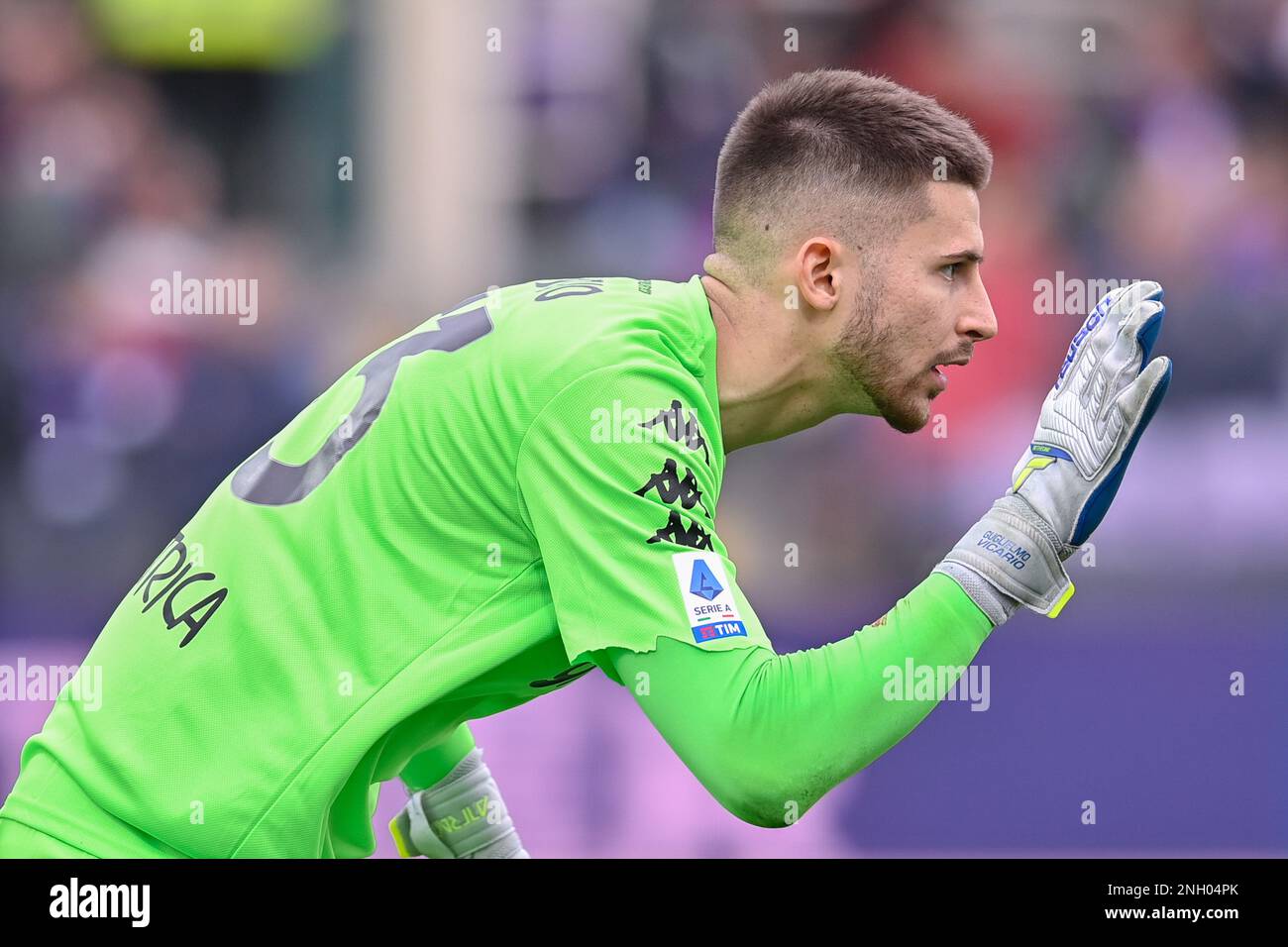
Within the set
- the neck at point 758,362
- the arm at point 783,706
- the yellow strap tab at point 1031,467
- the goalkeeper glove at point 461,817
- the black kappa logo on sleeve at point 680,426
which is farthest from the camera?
the goalkeeper glove at point 461,817

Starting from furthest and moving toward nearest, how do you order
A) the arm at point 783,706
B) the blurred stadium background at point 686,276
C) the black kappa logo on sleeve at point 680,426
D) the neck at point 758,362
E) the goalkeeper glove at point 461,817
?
1. the blurred stadium background at point 686,276
2. the goalkeeper glove at point 461,817
3. the neck at point 758,362
4. the black kappa logo on sleeve at point 680,426
5. the arm at point 783,706

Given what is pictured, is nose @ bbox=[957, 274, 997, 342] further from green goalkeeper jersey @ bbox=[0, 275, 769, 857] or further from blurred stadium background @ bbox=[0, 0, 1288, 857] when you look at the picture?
blurred stadium background @ bbox=[0, 0, 1288, 857]

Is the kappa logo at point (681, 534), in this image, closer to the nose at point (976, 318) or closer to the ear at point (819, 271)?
the ear at point (819, 271)

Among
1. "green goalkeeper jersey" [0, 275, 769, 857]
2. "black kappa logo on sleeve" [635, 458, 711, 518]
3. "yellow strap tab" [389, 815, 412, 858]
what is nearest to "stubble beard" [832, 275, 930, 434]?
"green goalkeeper jersey" [0, 275, 769, 857]

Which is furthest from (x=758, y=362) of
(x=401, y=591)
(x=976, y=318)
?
(x=401, y=591)

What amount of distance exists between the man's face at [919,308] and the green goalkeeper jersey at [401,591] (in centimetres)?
45

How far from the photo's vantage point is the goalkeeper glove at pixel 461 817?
3.49 m

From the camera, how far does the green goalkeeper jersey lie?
8.15 feet

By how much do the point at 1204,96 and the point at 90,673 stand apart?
673 centimetres

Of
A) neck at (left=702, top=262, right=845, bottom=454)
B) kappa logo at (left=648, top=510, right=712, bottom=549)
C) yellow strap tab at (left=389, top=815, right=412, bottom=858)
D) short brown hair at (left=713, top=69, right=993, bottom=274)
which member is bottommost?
yellow strap tab at (left=389, top=815, right=412, bottom=858)

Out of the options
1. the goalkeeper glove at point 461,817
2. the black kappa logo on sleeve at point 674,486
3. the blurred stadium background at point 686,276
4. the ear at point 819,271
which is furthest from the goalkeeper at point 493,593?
the blurred stadium background at point 686,276

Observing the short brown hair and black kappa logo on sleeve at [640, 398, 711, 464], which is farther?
the short brown hair

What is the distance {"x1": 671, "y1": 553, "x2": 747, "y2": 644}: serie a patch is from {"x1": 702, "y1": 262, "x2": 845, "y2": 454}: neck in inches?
18.3
